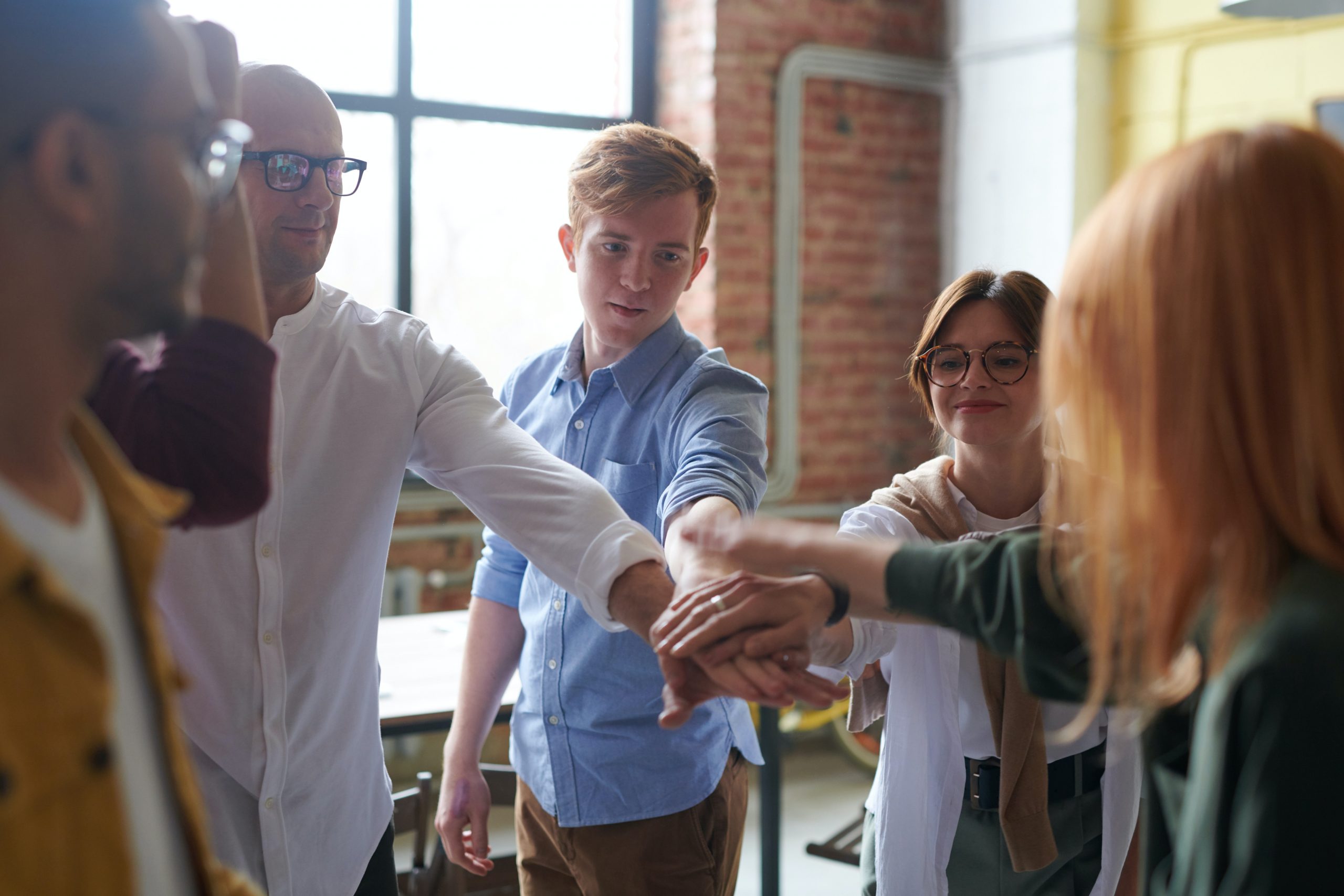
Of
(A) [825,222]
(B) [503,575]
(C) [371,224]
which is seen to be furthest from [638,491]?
(A) [825,222]

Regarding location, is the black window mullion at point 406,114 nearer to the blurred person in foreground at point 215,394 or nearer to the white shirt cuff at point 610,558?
the white shirt cuff at point 610,558

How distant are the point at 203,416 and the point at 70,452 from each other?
26 cm

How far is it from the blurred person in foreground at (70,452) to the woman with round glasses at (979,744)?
3.43 ft

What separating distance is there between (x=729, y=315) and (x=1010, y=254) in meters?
1.20

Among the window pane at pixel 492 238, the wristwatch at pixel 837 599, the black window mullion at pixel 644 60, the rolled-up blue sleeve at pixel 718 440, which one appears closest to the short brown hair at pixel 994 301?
the rolled-up blue sleeve at pixel 718 440

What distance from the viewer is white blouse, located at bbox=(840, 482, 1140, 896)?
1.71 meters

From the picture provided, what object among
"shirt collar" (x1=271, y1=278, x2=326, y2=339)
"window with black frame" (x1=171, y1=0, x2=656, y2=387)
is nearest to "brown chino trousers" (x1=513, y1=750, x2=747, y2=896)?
"shirt collar" (x1=271, y1=278, x2=326, y2=339)

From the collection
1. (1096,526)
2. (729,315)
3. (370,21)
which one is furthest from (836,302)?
(1096,526)

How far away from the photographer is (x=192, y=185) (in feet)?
2.48

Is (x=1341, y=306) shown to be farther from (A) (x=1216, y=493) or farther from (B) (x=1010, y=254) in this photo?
(B) (x=1010, y=254)

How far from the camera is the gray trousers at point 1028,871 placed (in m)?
1.71

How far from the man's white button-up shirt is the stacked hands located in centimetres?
11

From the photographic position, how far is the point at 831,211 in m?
4.85

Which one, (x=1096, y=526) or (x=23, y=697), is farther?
(x=1096, y=526)
